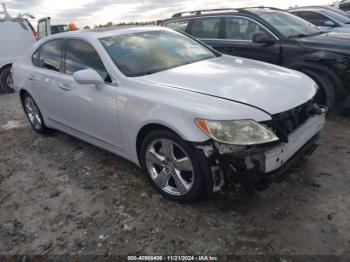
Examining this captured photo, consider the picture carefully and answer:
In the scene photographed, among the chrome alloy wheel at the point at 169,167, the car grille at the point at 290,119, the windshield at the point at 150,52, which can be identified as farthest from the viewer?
the windshield at the point at 150,52

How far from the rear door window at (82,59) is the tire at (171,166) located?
0.88 metres

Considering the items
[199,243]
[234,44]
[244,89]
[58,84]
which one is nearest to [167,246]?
[199,243]

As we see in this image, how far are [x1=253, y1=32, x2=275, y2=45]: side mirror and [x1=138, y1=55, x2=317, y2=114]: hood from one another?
170 centimetres

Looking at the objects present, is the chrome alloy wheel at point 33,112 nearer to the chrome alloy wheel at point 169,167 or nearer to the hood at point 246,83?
the hood at point 246,83

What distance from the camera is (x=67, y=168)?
4348 mm

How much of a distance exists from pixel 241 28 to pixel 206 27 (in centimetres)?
82

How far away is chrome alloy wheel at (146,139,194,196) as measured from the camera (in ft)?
10.1

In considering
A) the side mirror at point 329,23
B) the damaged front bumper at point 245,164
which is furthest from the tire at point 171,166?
the side mirror at point 329,23

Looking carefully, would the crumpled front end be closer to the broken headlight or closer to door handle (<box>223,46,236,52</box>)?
the broken headlight

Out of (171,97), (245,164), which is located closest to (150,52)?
(171,97)

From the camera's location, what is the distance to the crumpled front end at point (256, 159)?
272 cm

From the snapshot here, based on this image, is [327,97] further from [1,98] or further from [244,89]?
[1,98]

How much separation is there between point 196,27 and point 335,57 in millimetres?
2791

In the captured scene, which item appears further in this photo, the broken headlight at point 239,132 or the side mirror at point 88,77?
the side mirror at point 88,77
